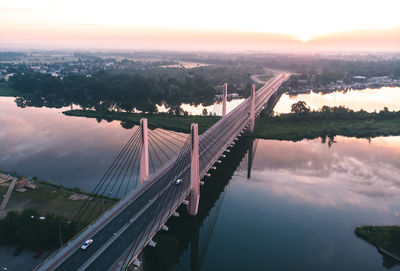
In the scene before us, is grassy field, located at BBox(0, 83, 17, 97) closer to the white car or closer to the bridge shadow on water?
the bridge shadow on water

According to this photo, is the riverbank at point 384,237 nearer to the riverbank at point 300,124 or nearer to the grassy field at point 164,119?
the riverbank at point 300,124

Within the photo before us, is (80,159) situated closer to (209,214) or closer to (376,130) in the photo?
(209,214)

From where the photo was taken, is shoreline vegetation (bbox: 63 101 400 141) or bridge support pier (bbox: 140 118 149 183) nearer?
bridge support pier (bbox: 140 118 149 183)

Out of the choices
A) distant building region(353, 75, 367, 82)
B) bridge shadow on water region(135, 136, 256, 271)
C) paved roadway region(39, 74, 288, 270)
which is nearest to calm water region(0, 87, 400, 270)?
bridge shadow on water region(135, 136, 256, 271)

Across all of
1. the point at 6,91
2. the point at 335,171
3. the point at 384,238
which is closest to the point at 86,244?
the point at 384,238

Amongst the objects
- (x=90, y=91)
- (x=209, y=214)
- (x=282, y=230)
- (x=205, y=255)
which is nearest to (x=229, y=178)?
(x=209, y=214)

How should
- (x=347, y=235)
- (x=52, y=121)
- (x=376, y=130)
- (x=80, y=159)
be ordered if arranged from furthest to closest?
(x=52, y=121), (x=376, y=130), (x=80, y=159), (x=347, y=235)
